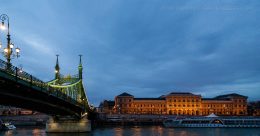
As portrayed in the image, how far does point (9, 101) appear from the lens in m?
48.1

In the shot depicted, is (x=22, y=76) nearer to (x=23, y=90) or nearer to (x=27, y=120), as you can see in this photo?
(x=23, y=90)

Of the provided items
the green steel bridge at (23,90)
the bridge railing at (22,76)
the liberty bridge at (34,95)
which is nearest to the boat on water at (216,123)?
the liberty bridge at (34,95)

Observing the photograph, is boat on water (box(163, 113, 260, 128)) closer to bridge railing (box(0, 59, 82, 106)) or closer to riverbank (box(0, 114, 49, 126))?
riverbank (box(0, 114, 49, 126))

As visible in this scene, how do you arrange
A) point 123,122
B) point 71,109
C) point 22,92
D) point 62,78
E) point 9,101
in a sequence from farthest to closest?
1. point 123,122
2. point 62,78
3. point 71,109
4. point 9,101
5. point 22,92

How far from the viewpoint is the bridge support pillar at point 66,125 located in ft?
275

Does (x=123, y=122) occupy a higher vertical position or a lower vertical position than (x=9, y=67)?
lower

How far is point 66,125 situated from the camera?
279ft

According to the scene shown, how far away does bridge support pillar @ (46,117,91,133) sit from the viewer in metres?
83.8

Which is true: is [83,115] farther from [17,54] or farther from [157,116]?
[157,116]

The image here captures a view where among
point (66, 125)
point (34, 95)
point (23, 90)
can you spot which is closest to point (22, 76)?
point (23, 90)

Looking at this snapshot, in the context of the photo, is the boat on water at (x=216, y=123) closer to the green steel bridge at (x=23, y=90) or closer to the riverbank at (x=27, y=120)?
the riverbank at (x=27, y=120)

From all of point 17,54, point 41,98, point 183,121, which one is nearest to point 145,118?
point 183,121

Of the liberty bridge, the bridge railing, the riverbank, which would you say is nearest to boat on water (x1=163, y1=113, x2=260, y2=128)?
the liberty bridge

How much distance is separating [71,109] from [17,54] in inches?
1644
